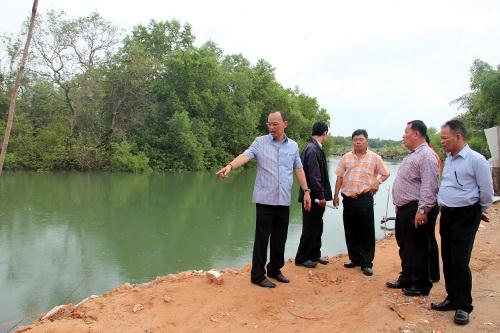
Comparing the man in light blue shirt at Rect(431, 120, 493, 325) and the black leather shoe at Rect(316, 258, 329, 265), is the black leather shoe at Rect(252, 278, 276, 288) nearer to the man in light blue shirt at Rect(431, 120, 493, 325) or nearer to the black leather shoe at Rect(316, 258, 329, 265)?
the black leather shoe at Rect(316, 258, 329, 265)

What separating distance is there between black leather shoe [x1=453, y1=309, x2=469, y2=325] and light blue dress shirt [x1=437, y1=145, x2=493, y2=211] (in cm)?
71

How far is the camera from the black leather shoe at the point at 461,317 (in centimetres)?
288

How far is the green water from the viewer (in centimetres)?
548

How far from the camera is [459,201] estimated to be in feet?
9.56

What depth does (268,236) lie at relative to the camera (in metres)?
3.60

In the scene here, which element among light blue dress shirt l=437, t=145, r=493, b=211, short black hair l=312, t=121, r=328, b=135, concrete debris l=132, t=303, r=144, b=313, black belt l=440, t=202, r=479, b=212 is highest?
short black hair l=312, t=121, r=328, b=135

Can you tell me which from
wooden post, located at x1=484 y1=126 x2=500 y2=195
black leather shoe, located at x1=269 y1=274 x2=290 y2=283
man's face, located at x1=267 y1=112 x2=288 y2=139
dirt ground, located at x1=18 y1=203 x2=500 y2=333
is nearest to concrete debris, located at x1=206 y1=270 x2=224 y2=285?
dirt ground, located at x1=18 y1=203 x2=500 y2=333

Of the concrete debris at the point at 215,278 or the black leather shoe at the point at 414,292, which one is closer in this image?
the black leather shoe at the point at 414,292

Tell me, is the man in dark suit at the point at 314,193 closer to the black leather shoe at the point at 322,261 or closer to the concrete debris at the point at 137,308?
the black leather shoe at the point at 322,261

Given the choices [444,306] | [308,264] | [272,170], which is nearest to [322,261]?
[308,264]

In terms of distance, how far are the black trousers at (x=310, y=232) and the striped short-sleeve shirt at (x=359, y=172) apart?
34 centimetres

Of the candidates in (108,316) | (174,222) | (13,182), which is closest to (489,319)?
(108,316)

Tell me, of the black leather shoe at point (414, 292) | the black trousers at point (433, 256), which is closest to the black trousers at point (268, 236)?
the black leather shoe at point (414, 292)

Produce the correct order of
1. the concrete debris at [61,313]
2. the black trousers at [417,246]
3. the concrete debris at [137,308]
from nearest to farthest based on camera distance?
the concrete debris at [137,308] < the concrete debris at [61,313] < the black trousers at [417,246]
